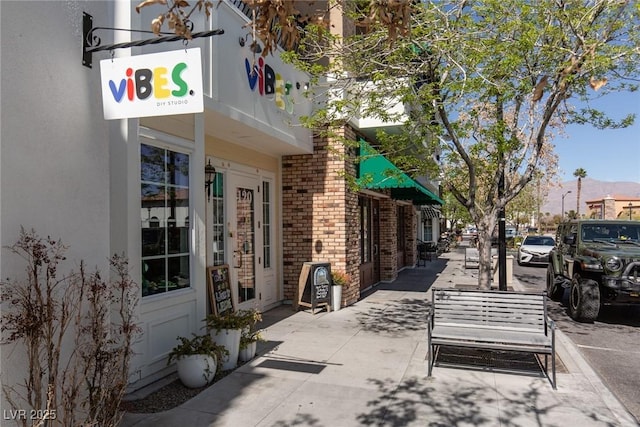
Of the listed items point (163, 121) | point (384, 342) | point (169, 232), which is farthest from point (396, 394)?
point (163, 121)

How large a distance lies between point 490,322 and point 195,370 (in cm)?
357

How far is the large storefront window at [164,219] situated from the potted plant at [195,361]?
711 mm

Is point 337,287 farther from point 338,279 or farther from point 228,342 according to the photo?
point 228,342

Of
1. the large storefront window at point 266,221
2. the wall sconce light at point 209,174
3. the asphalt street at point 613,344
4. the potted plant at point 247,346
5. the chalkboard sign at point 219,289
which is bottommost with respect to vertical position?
the asphalt street at point 613,344

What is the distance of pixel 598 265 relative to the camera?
790cm

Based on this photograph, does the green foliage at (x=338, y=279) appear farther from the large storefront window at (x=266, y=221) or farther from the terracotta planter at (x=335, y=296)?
the large storefront window at (x=266, y=221)

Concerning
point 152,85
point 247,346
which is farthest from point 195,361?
point 152,85

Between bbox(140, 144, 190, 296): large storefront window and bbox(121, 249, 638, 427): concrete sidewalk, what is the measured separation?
1.37 m

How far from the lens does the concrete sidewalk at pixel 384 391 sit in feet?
13.1

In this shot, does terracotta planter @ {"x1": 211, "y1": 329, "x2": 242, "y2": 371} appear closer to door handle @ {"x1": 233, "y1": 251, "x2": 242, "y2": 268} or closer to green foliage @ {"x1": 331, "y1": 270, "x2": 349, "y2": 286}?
door handle @ {"x1": 233, "y1": 251, "x2": 242, "y2": 268}

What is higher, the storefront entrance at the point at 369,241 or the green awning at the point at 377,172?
the green awning at the point at 377,172

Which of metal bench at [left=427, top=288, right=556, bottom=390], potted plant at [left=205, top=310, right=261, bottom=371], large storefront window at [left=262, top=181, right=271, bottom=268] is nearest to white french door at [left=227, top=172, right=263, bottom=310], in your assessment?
large storefront window at [left=262, top=181, right=271, bottom=268]

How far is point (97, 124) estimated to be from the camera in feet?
12.4

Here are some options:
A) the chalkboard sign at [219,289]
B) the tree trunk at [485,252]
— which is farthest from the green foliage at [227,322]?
the tree trunk at [485,252]
